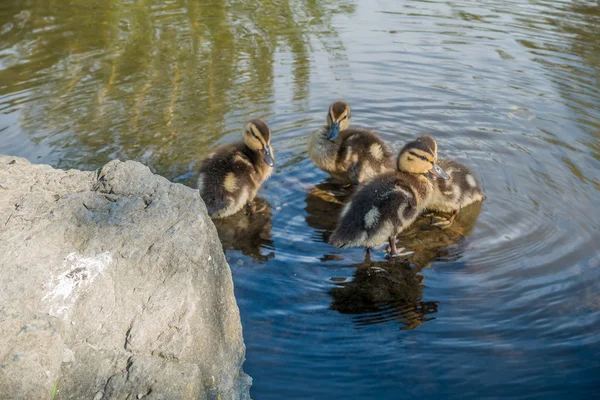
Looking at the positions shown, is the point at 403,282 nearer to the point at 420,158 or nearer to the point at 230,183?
the point at 420,158

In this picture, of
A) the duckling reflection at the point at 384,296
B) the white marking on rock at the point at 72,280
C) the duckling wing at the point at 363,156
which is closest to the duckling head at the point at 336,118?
the duckling wing at the point at 363,156

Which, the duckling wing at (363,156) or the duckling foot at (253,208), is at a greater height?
the duckling wing at (363,156)

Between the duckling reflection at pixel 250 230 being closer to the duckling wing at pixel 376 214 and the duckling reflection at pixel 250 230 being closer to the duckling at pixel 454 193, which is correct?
the duckling wing at pixel 376 214

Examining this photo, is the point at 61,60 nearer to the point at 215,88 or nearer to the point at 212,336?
the point at 215,88

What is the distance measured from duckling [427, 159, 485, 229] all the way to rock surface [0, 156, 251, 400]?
6.77 ft

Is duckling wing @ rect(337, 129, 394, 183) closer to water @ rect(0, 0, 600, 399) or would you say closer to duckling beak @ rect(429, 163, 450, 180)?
water @ rect(0, 0, 600, 399)

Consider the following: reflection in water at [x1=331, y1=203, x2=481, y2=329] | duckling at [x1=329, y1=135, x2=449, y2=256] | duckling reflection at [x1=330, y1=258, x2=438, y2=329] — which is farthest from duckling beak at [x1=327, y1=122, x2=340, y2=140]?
duckling reflection at [x1=330, y1=258, x2=438, y2=329]

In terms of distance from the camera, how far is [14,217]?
108 inches

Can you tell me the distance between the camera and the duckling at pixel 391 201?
406 cm

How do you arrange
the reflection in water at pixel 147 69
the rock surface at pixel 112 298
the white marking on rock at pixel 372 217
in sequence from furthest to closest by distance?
the reflection in water at pixel 147 69
the white marking on rock at pixel 372 217
the rock surface at pixel 112 298

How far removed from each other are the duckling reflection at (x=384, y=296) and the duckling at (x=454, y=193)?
0.77 meters

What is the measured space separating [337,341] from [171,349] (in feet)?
3.14

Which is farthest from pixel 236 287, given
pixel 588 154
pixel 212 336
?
pixel 588 154

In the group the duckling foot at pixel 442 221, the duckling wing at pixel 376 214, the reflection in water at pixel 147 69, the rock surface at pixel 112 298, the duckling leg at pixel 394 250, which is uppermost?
the rock surface at pixel 112 298
